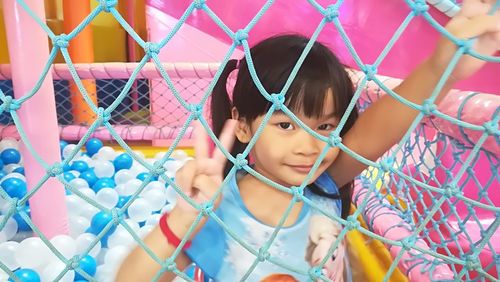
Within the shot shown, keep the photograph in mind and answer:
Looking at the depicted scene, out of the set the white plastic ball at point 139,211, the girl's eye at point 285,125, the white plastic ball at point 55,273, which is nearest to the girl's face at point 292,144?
the girl's eye at point 285,125

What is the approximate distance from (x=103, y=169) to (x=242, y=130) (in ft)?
2.59

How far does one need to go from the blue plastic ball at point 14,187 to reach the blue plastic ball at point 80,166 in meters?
0.20

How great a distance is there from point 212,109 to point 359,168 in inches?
8.3

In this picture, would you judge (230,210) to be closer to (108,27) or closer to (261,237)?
(261,237)

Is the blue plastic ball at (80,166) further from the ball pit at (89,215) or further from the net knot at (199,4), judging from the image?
the net knot at (199,4)

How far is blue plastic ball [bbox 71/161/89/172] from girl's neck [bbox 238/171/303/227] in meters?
0.79

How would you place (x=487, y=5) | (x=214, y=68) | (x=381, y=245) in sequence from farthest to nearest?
(x=214, y=68) < (x=381, y=245) < (x=487, y=5)

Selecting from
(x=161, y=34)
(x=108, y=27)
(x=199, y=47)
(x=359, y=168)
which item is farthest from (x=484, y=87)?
(x=108, y=27)

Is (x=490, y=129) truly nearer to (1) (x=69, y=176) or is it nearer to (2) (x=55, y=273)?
(2) (x=55, y=273)

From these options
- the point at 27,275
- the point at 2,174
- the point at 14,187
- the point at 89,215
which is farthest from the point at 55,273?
the point at 2,174

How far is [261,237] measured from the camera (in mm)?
572

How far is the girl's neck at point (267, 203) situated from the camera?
59 cm

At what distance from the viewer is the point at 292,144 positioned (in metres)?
0.53

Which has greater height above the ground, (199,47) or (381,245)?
(199,47)
